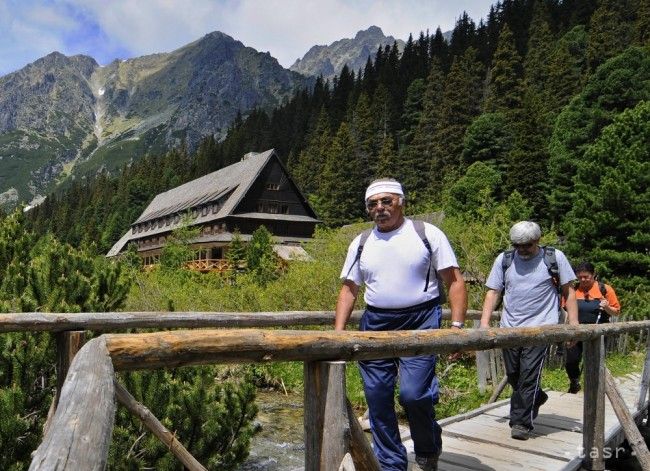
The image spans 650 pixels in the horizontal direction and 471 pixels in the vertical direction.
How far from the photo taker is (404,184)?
59031 millimetres

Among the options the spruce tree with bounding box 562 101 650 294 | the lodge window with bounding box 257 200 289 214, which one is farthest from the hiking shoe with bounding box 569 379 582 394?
the lodge window with bounding box 257 200 289 214

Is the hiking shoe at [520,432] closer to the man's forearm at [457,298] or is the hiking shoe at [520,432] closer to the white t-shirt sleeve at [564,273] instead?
the white t-shirt sleeve at [564,273]

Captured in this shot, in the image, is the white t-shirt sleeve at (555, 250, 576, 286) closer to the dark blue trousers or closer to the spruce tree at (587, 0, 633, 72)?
the dark blue trousers

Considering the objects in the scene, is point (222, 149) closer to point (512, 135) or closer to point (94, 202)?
point (94, 202)

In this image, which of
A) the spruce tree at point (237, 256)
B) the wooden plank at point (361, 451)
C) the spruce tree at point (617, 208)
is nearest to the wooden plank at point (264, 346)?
the wooden plank at point (361, 451)

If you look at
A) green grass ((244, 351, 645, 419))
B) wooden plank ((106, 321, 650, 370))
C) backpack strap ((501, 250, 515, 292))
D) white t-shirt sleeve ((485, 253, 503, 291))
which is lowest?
green grass ((244, 351, 645, 419))

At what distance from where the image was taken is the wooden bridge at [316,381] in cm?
168

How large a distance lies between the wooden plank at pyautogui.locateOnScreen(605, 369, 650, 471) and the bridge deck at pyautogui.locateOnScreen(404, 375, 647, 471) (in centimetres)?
26

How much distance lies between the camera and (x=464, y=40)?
7769 centimetres

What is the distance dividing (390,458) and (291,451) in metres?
5.37

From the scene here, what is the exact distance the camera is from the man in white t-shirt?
3.73 m

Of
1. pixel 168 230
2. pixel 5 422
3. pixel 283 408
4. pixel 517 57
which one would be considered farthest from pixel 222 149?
pixel 5 422

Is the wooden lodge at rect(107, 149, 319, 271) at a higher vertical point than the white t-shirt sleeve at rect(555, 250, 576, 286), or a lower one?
higher

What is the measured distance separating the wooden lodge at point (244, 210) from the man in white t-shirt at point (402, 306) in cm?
4256
